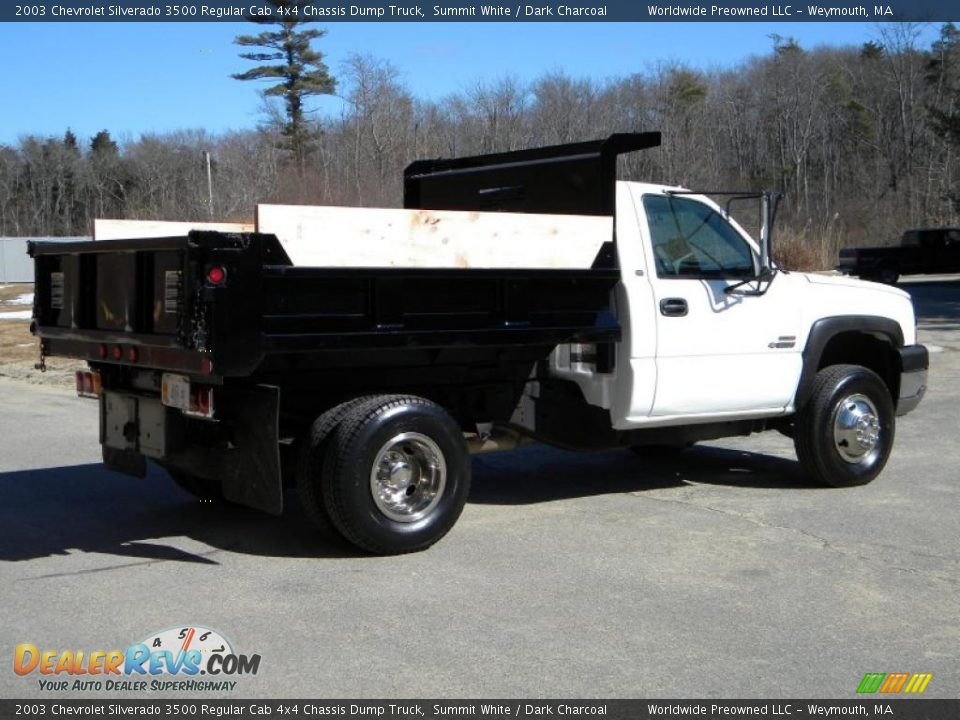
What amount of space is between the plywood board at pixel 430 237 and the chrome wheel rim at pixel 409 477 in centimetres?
104

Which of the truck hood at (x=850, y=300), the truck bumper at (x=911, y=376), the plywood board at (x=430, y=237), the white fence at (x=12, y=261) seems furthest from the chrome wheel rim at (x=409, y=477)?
the white fence at (x=12, y=261)

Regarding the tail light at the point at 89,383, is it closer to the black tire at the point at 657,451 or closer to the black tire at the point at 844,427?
the black tire at the point at 657,451

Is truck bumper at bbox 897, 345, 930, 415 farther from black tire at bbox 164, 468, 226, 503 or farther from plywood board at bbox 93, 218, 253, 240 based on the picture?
black tire at bbox 164, 468, 226, 503

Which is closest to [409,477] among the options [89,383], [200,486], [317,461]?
[317,461]

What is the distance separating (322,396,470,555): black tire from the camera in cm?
614

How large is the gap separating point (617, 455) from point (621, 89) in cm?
4819

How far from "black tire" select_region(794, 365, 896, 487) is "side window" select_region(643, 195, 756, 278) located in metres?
1.12

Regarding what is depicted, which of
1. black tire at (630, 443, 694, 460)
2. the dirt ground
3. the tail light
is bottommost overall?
black tire at (630, 443, 694, 460)

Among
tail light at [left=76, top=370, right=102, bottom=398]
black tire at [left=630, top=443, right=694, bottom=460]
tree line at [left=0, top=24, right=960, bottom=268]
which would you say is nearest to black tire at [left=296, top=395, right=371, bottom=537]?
tail light at [left=76, top=370, right=102, bottom=398]

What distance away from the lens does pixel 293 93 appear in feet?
158

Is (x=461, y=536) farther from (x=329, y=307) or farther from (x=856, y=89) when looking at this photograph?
(x=856, y=89)

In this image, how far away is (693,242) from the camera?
771 centimetres

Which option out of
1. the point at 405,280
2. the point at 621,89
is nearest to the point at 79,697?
the point at 405,280

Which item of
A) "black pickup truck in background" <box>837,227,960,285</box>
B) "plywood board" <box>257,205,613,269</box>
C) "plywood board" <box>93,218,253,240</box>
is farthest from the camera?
"black pickup truck in background" <box>837,227,960,285</box>
